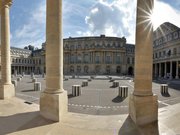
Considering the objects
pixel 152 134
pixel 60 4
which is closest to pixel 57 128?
pixel 152 134

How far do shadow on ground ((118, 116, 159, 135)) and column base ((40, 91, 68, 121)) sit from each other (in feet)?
8.64

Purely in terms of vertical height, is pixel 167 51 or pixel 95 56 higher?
pixel 167 51

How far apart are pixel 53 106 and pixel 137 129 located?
11.5ft

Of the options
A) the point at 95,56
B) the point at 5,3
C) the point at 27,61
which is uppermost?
the point at 5,3

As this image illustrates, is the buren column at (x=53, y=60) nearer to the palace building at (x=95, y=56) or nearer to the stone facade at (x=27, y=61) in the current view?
the palace building at (x=95, y=56)

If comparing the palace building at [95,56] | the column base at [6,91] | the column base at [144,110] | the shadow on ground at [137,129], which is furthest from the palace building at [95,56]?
the shadow on ground at [137,129]

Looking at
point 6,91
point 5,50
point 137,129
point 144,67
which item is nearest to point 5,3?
point 5,50

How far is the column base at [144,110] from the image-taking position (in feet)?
20.8

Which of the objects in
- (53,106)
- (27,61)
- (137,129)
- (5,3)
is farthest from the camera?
(27,61)

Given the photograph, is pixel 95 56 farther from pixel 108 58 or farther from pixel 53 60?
pixel 53 60

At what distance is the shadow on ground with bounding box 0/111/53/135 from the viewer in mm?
5741

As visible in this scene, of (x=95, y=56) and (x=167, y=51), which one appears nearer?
(x=167, y=51)

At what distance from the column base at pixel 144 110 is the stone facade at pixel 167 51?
4200 cm

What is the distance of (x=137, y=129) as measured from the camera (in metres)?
5.85
